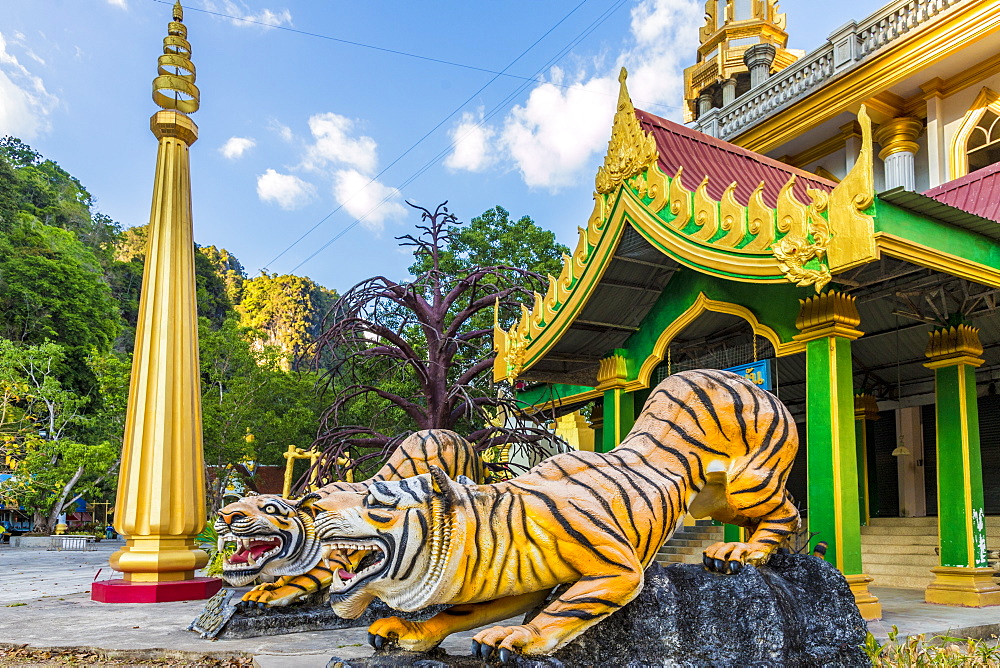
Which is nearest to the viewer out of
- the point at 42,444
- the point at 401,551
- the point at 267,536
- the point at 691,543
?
the point at 401,551

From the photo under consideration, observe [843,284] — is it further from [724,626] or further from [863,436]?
[863,436]

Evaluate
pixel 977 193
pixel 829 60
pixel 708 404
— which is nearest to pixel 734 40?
pixel 829 60

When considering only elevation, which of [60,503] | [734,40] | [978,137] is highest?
[734,40]

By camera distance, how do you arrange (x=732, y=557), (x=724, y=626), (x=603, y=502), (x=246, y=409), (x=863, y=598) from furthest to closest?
(x=246, y=409), (x=863, y=598), (x=732, y=557), (x=724, y=626), (x=603, y=502)

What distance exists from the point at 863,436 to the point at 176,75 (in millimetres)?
11593

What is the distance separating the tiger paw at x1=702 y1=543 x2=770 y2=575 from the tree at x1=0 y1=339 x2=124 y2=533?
66.0 feet

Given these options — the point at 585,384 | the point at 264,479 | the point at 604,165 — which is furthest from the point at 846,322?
the point at 264,479

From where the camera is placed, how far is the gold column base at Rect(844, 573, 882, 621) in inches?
261

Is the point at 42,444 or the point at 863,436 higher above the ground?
the point at 863,436

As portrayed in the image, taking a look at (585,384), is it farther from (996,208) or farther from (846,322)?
(996,208)

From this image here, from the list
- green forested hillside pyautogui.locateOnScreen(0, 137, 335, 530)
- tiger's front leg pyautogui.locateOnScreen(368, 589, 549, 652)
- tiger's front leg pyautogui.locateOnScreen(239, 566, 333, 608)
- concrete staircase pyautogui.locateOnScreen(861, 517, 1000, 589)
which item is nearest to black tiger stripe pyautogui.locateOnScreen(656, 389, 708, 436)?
tiger's front leg pyautogui.locateOnScreen(368, 589, 549, 652)

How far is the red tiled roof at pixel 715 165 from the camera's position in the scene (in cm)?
789

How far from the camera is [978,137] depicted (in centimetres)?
1223

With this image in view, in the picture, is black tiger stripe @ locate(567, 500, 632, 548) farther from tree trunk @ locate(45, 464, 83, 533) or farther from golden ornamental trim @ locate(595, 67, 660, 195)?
tree trunk @ locate(45, 464, 83, 533)
